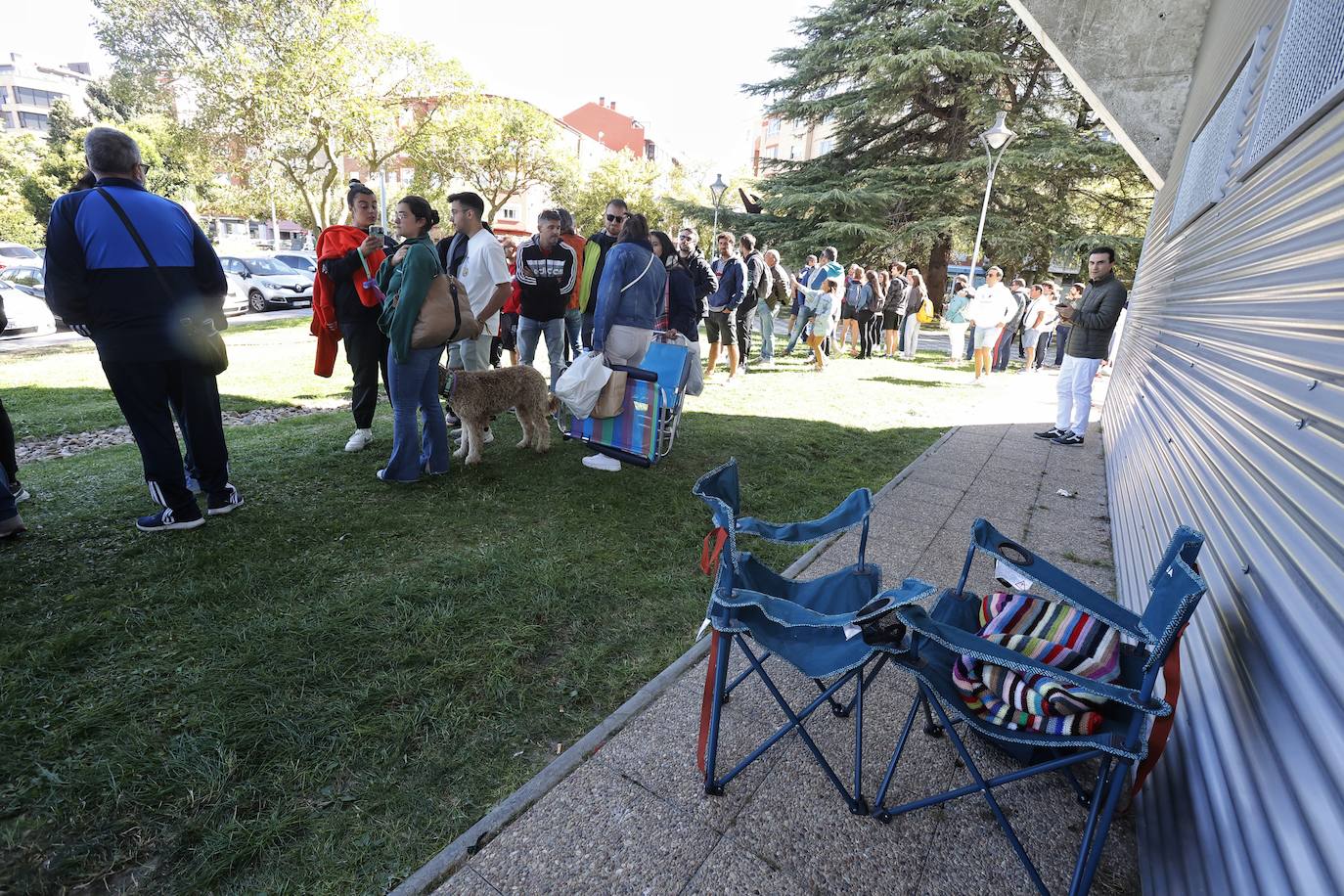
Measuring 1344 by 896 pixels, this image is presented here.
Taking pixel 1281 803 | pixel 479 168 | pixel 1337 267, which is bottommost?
pixel 1281 803

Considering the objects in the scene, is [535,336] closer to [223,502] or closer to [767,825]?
[223,502]

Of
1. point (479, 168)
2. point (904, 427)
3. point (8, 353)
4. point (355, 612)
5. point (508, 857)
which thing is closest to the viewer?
point (508, 857)

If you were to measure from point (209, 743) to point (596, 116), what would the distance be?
256ft

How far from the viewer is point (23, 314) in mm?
13422

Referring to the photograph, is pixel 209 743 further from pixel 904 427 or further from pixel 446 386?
pixel 904 427

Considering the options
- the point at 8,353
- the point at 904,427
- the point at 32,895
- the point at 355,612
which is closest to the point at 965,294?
the point at 904,427

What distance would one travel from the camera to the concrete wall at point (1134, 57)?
7.70 meters

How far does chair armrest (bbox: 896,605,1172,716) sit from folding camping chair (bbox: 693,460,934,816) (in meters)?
0.07

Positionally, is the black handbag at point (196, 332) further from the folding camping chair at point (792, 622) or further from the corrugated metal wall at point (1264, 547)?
the corrugated metal wall at point (1264, 547)

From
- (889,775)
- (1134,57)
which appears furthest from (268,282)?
(889,775)

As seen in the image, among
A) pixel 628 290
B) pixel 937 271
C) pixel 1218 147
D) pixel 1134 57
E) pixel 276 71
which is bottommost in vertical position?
pixel 628 290

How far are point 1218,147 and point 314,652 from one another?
6.55 meters

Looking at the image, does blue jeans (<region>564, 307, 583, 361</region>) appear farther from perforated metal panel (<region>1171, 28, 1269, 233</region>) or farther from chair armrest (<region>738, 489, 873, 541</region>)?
perforated metal panel (<region>1171, 28, 1269, 233</region>)

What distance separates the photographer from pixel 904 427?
301 inches
